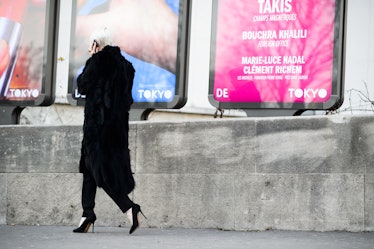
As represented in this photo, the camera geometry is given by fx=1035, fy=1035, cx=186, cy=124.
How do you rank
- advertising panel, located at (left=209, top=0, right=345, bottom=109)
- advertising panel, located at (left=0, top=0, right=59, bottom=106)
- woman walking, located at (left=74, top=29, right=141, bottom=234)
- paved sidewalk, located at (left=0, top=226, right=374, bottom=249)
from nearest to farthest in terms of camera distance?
Answer: paved sidewalk, located at (left=0, top=226, right=374, bottom=249), woman walking, located at (left=74, top=29, right=141, bottom=234), advertising panel, located at (left=209, top=0, right=345, bottom=109), advertising panel, located at (left=0, top=0, right=59, bottom=106)

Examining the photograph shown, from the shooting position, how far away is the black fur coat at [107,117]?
847 centimetres

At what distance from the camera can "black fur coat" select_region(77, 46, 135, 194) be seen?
27.8ft

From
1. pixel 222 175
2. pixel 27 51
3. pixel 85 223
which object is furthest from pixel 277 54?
pixel 27 51

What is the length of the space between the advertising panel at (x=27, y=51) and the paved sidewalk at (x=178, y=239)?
5.89 ft

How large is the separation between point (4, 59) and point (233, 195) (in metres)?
3.19

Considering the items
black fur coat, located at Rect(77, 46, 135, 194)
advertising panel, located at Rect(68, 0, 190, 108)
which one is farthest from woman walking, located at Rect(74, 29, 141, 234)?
advertising panel, located at Rect(68, 0, 190, 108)

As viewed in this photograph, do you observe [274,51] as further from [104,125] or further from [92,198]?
[92,198]

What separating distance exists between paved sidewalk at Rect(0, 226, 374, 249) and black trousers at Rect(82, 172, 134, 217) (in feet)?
0.69

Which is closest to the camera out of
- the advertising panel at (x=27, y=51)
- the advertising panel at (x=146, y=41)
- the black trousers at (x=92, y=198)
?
the black trousers at (x=92, y=198)

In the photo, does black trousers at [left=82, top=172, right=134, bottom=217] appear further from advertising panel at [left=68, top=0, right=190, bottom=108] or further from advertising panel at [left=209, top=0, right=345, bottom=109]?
advertising panel at [left=209, top=0, right=345, bottom=109]

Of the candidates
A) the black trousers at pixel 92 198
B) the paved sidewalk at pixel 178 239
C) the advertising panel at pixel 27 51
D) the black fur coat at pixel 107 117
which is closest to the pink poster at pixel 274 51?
the black fur coat at pixel 107 117

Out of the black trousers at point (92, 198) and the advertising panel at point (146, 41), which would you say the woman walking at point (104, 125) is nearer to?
the black trousers at point (92, 198)

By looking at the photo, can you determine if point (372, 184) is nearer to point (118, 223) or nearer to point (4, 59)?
point (118, 223)

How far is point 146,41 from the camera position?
982cm
